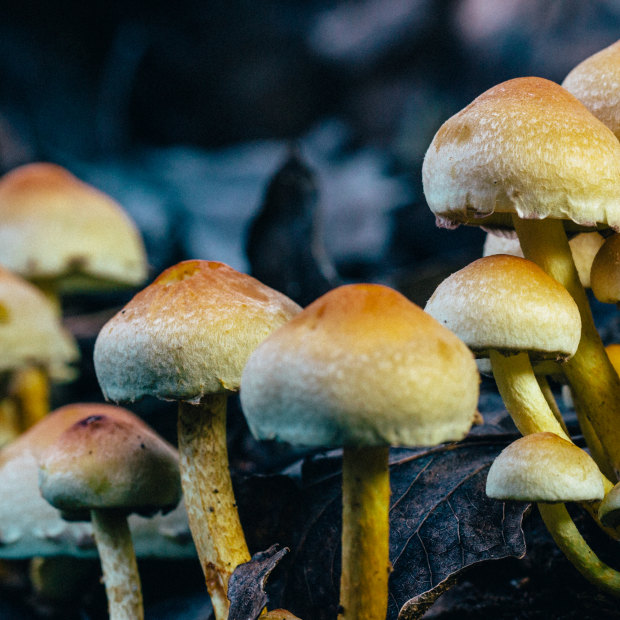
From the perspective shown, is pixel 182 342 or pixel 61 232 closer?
pixel 182 342

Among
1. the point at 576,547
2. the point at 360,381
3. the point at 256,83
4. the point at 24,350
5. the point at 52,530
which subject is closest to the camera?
the point at 360,381

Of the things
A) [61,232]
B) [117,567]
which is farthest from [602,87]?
[61,232]

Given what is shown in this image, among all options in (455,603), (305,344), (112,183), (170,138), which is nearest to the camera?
(305,344)

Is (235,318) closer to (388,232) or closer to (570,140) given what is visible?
(570,140)

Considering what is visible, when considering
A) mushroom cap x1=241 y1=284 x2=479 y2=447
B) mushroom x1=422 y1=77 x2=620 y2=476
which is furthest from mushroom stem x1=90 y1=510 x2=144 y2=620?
mushroom x1=422 y1=77 x2=620 y2=476

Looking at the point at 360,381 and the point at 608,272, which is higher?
the point at 608,272

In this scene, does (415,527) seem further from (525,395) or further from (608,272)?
(608,272)

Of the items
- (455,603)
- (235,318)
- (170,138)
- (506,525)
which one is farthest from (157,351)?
(170,138)
